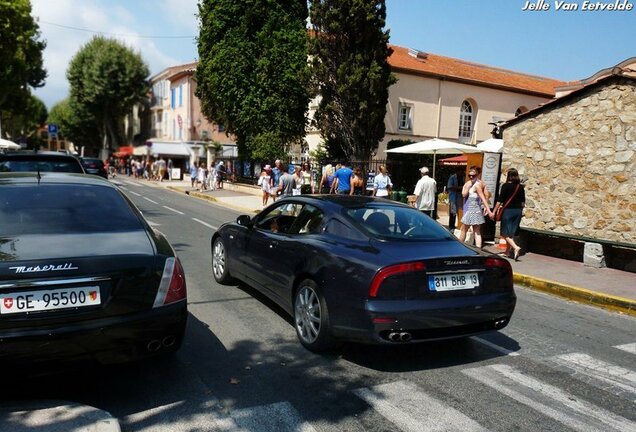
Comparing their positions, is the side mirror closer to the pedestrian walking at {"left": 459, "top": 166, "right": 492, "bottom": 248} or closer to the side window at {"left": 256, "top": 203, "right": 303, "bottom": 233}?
the side window at {"left": 256, "top": 203, "right": 303, "bottom": 233}

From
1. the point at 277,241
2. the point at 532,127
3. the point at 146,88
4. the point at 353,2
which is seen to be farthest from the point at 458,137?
the point at 146,88

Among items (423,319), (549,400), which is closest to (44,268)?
(423,319)

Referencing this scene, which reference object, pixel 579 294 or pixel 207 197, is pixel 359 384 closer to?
pixel 579 294

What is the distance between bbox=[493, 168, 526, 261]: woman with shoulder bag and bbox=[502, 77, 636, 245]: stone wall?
4.66 ft

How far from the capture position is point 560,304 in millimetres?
6914

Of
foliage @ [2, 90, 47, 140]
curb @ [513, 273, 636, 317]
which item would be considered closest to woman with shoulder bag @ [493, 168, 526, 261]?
curb @ [513, 273, 636, 317]

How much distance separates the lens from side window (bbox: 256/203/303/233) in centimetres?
524

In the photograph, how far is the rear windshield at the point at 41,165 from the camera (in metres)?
8.01

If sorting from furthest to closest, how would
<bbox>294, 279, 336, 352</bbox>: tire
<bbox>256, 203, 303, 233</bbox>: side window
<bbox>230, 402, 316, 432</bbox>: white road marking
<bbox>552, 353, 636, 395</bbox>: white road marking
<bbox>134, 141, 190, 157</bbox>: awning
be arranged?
<bbox>134, 141, 190, 157</bbox>: awning
<bbox>256, 203, 303, 233</bbox>: side window
<bbox>294, 279, 336, 352</bbox>: tire
<bbox>552, 353, 636, 395</bbox>: white road marking
<bbox>230, 402, 316, 432</bbox>: white road marking

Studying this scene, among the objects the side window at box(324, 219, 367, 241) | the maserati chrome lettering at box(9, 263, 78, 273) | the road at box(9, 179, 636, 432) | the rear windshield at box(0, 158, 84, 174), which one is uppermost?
the rear windshield at box(0, 158, 84, 174)

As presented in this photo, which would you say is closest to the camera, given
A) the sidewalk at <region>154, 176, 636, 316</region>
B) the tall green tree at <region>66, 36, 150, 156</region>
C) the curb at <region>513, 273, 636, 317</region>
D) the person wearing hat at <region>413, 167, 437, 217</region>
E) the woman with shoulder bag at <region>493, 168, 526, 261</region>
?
the curb at <region>513, 273, 636, 317</region>

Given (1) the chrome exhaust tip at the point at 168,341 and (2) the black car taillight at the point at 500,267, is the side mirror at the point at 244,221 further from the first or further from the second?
(2) the black car taillight at the point at 500,267

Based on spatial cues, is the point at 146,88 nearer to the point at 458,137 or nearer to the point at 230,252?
the point at 458,137

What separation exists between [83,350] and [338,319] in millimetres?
1919
